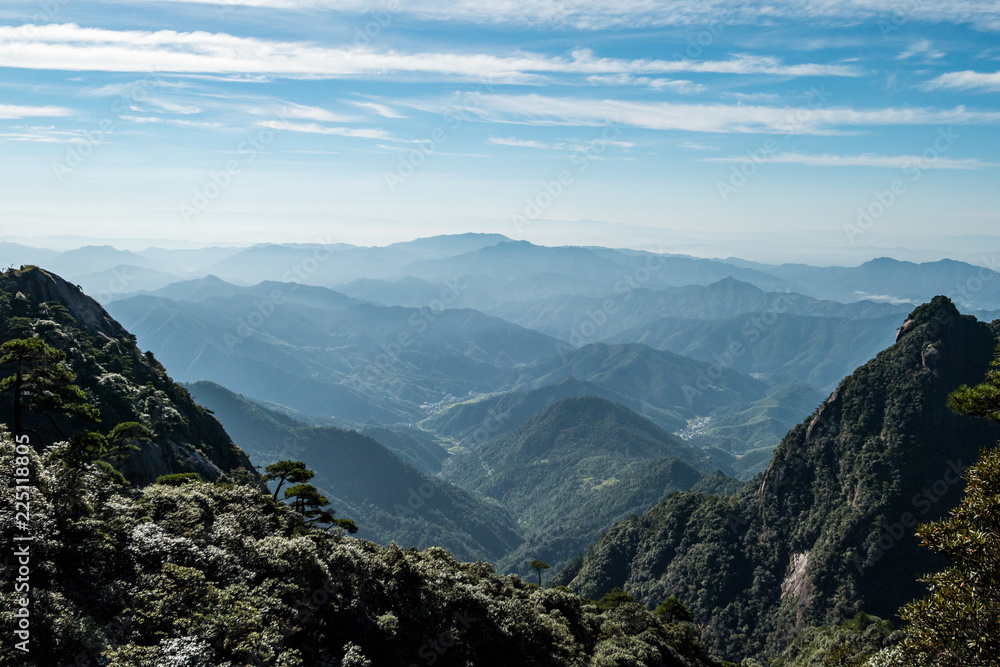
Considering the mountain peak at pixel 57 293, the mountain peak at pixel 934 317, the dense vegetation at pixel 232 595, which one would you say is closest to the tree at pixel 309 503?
the dense vegetation at pixel 232 595

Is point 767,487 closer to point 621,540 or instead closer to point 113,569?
point 621,540

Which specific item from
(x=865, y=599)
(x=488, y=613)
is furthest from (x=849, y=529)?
Result: (x=488, y=613)

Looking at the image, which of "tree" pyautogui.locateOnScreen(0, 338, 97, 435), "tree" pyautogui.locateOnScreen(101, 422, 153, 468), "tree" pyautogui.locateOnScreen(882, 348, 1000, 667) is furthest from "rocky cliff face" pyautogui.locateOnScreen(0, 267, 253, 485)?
"tree" pyautogui.locateOnScreen(882, 348, 1000, 667)

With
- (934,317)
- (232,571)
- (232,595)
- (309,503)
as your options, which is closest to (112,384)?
(309,503)

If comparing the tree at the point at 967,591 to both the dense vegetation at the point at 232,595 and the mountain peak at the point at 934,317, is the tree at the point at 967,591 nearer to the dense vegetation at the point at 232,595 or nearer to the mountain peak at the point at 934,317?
the dense vegetation at the point at 232,595

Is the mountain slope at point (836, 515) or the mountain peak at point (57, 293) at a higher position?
the mountain peak at point (57, 293)

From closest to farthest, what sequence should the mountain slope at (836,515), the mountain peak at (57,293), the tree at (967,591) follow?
1. the tree at (967,591)
2. the mountain peak at (57,293)
3. the mountain slope at (836,515)

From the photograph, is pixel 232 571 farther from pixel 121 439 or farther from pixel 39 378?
pixel 121 439
